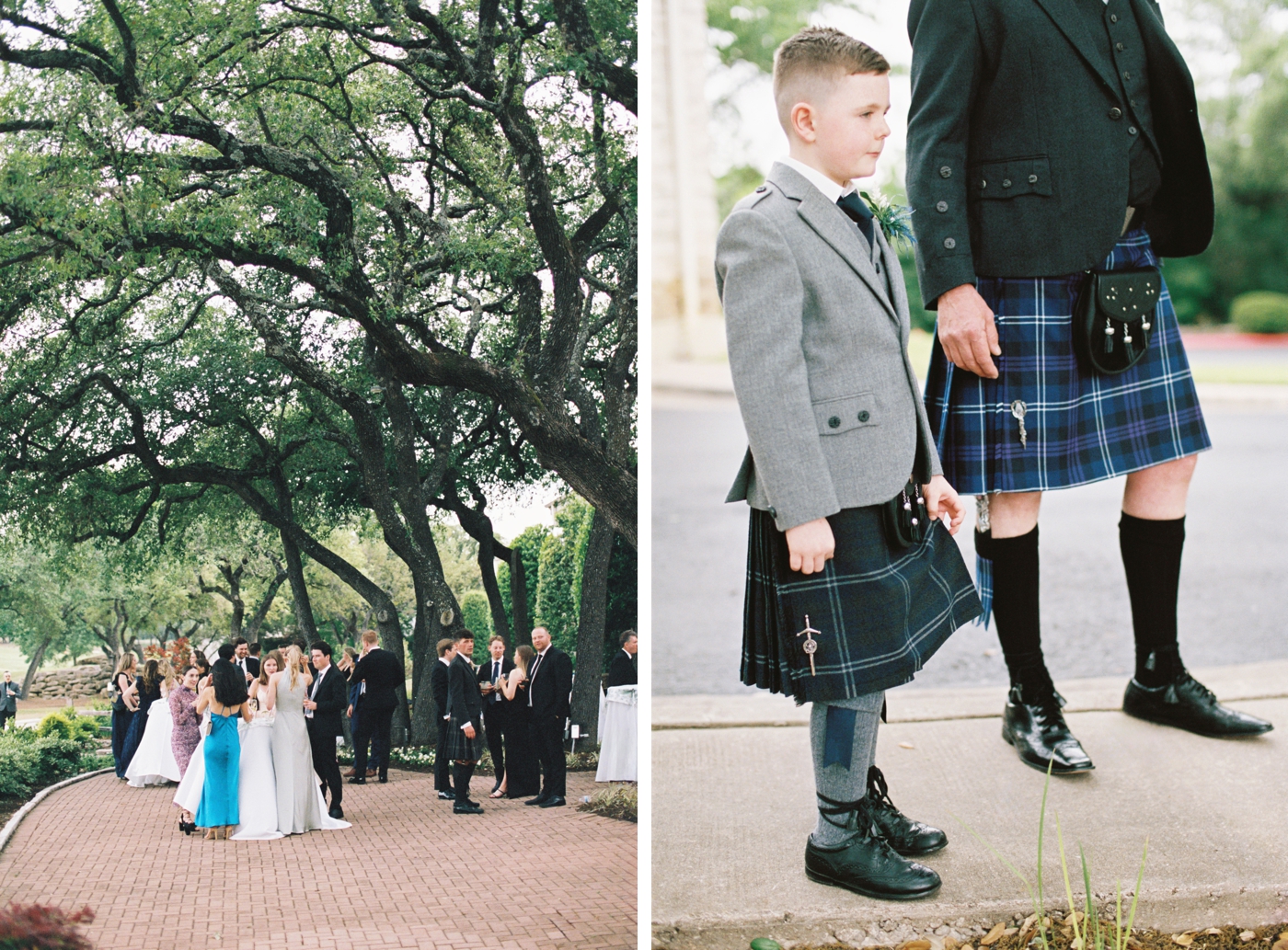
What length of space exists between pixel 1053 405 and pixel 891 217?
617mm

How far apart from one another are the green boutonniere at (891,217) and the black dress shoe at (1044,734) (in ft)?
3.91

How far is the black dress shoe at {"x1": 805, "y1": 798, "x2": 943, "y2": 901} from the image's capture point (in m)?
2.37

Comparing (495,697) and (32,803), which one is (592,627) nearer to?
(495,697)

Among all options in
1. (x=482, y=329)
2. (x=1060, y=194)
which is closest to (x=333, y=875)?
(x=482, y=329)

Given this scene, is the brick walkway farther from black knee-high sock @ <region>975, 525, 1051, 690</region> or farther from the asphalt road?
the asphalt road

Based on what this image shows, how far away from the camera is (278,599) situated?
2773 millimetres

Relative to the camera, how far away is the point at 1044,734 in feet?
9.84

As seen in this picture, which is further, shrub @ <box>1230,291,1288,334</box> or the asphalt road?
shrub @ <box>1230,291,1288,334</box>

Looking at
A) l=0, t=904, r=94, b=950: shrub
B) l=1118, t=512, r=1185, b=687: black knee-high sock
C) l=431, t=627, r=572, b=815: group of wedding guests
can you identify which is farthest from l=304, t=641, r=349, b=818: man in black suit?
l=1118, t=512, r=1185, b=687: black knee-high sock

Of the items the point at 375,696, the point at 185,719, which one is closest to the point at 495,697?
the point at 375,696

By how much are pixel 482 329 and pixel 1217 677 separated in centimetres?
265

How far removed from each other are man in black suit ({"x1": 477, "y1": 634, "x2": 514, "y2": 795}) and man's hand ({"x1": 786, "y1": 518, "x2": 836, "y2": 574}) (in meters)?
0.84

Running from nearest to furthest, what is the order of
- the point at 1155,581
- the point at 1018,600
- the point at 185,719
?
the point at 185,719 → the point at 1018,600 → the point at 1155,581

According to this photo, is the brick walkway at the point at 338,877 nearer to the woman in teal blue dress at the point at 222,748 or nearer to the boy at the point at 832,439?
the woman in teal blue dress at the point at 222,748
